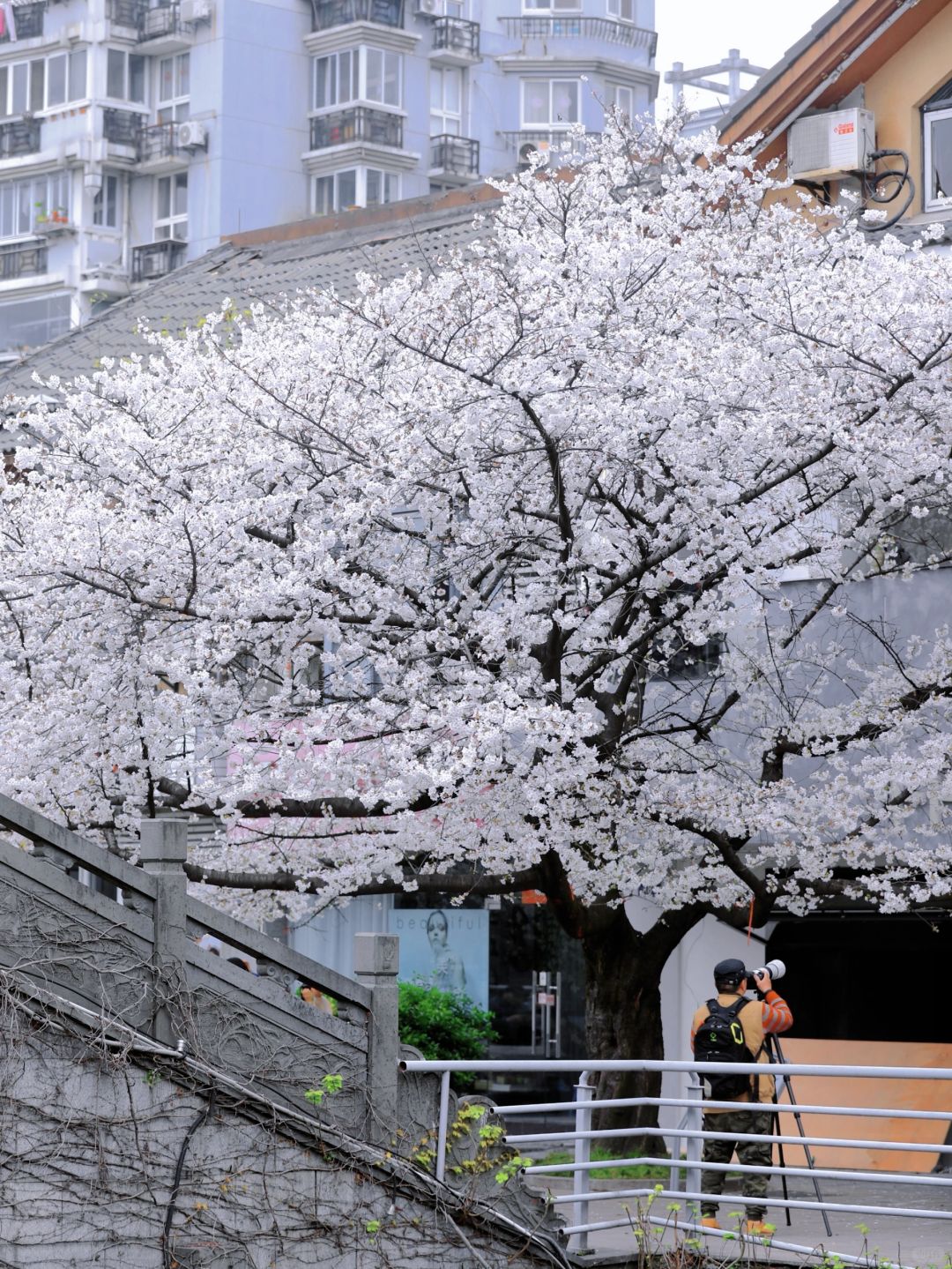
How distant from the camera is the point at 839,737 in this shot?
54.1ft

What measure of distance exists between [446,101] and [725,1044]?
158 feet

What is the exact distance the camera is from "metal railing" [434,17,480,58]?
56.4 meters

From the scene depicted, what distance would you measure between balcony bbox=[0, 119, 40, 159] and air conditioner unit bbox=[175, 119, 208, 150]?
469 centimetres

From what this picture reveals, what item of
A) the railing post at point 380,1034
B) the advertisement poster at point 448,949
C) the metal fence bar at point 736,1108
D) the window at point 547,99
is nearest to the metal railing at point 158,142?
the window at point 547,99

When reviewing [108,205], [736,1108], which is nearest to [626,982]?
[736,1108]

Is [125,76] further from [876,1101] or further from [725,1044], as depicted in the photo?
[725,1044]

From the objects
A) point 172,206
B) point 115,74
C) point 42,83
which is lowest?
point 172,206

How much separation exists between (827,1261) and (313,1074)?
309cm

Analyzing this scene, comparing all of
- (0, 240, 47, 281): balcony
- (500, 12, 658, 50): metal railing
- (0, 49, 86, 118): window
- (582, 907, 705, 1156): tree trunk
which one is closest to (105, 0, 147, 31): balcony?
(0, 49, 86, 118): window

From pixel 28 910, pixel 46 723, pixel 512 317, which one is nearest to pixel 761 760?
pixel 512 317

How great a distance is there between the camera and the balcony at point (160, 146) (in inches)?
2074

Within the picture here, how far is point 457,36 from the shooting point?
56906mm

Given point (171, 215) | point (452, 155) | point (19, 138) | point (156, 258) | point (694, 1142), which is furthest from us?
point (452, 155)

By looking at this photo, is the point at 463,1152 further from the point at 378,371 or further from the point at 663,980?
the point at 663,980
